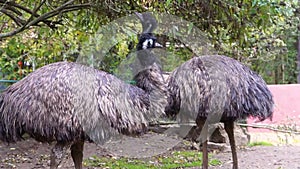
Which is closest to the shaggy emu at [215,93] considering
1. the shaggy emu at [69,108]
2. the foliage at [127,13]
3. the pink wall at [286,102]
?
the foliage at [127,13]

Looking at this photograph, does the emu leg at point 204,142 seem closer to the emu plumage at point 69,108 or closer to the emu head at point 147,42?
the emu head at point 147,42

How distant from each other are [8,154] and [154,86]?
9.32ft

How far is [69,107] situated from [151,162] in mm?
2652

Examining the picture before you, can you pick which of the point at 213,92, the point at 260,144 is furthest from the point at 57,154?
the point at 260,144

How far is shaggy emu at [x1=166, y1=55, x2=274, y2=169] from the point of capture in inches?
161

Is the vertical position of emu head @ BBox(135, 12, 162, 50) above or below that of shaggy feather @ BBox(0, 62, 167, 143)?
above

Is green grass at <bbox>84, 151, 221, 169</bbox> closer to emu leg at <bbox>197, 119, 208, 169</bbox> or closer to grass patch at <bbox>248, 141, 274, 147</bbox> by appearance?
emu leg at <bbox>197, 119, 208, 169</bbox>

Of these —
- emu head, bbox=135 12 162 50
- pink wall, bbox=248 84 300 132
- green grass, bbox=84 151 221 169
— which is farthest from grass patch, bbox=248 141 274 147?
emu head, bbox=135 12 162 50

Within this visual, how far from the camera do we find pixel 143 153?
590 centimetres

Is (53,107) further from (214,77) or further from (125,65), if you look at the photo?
(125,65)

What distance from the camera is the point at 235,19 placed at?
3697 millimetres

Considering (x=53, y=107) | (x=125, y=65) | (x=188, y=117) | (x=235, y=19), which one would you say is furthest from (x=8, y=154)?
(x=235, y=19)

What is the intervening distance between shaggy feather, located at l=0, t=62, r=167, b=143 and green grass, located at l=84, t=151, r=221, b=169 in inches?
79.8

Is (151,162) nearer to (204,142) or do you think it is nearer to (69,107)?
(204,142)
